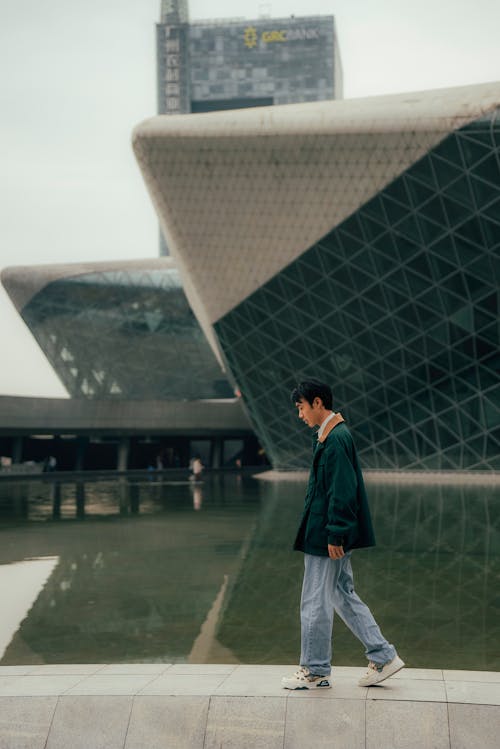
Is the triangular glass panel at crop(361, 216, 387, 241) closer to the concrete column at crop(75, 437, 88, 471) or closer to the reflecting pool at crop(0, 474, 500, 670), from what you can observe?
the reflecting pool at crop(0, 474, 500, 670)

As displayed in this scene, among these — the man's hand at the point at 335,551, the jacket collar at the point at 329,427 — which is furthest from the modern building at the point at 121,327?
the man's hand at the point at 335,551

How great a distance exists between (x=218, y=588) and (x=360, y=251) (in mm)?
23511

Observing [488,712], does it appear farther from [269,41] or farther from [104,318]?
[269,41]

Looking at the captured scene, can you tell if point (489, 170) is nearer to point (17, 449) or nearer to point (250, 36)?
point (17, 449)

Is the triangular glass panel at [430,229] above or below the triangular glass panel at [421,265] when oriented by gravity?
above

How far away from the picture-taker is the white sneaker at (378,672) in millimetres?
4844

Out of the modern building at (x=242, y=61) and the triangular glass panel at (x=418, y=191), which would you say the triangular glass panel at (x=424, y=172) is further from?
the modern building at (x=242, y=61)

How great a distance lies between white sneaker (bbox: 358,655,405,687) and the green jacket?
64 centimetres

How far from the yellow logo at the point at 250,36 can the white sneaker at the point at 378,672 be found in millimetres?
153311

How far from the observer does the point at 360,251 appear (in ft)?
103

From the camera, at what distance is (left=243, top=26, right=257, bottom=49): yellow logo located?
147250mm

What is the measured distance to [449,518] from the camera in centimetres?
1712

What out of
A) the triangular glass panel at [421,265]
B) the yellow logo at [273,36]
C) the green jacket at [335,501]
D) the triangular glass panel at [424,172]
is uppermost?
the yellow logo at [273,36]

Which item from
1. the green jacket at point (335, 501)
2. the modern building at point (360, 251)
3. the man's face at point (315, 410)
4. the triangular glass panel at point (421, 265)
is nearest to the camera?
the green jacket at point (335, 501)
